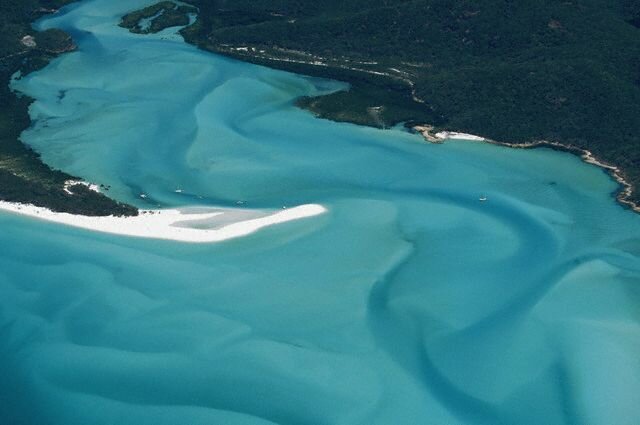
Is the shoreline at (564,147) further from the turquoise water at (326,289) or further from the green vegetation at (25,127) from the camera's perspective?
the green vegetation at (25,127)

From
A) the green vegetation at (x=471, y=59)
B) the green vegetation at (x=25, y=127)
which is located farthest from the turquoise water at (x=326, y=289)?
the green vegetation at (x=471, y=59)

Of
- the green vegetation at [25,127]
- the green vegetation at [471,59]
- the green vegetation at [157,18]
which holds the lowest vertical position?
the green vegetation at [25,127]

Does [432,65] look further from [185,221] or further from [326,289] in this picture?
[326,289]

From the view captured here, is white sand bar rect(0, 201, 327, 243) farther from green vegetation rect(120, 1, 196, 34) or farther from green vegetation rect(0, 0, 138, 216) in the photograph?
green vegetation rect(120, 1, 196, 34)

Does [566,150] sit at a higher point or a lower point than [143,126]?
higher

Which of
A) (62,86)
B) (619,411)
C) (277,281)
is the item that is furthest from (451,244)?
(62,86)

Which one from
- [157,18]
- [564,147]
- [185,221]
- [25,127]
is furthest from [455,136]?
[157,18]

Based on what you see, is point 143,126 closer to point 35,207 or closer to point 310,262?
point 35,207
